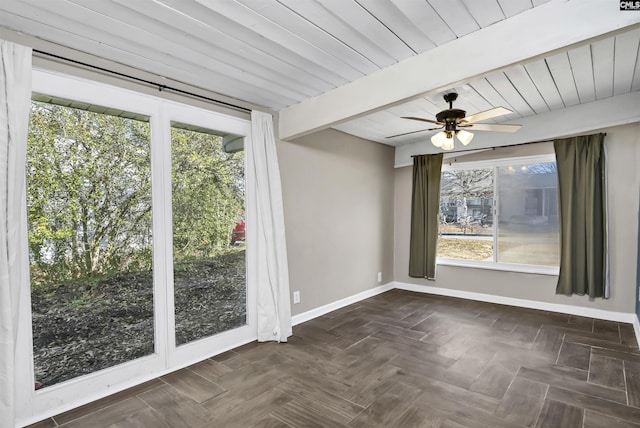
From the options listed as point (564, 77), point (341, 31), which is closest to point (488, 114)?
point (564, 77)

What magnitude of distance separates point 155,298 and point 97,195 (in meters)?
0.90

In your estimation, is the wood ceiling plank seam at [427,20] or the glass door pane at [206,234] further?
the glass door pane at [206,234]

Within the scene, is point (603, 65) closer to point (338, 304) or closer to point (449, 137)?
point (449, 137)

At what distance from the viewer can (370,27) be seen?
6.54 feet

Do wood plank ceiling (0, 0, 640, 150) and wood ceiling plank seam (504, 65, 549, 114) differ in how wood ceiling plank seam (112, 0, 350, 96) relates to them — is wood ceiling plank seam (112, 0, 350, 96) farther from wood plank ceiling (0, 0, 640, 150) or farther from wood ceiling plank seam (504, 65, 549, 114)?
wood ceiling plank seam (504, 65, 549, 114)

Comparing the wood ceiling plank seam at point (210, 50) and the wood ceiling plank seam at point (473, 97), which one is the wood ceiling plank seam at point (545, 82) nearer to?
the wood ceiling plank seam at point (473, 97)

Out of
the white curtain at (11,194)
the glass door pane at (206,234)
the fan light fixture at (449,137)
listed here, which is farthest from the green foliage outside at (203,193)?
the fan light fixture at (449,137)

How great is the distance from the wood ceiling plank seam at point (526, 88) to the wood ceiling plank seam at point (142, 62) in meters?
1.96

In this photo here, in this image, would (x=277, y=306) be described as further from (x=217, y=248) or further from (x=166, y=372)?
(x=166, y=372)

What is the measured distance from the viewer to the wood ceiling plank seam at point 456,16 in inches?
70.7

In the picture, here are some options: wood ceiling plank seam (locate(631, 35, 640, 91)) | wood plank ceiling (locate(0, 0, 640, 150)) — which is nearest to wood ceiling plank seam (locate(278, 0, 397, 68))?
wood plank ceiling (locate(0, 0, 640, 150))

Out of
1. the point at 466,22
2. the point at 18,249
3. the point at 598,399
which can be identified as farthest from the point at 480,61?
the point at 18,249

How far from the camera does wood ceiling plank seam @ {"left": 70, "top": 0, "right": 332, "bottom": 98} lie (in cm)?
180

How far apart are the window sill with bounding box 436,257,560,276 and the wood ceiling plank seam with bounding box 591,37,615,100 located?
6.91ft
